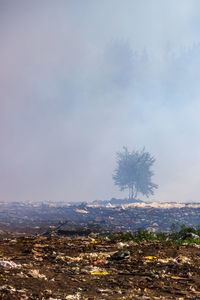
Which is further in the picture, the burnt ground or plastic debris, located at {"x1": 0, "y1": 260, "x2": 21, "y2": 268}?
plastic debris, located at {"x1": 0, "y1": 260, "x2": 21, "y2": 268}

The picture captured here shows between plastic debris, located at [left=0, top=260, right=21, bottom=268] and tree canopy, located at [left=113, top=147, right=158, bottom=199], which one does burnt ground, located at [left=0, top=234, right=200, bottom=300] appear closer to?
plastic debris, located at [left=0, top=260, right=21, bottom=268]

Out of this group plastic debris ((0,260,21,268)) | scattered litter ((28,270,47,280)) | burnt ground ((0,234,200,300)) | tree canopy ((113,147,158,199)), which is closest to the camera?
burnt ground ((0,234,200,300))

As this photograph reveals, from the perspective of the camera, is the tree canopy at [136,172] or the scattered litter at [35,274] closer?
the scattered litter at [35,274]

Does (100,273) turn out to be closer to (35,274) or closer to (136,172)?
(35,274)

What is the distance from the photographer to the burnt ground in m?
3.58

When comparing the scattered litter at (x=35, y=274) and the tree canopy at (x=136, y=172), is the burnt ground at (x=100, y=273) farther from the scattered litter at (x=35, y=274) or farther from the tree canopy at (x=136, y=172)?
the tree canopy at (x=136, y=172)

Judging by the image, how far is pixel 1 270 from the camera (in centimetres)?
429

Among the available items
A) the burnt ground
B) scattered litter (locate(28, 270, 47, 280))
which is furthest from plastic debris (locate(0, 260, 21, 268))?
scattered litter (locate(28, 270, 47, 280))

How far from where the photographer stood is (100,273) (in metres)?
4.79

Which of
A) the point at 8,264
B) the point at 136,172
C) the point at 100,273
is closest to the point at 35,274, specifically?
the point at 8,264

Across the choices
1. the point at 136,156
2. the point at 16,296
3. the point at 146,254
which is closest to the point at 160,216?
the point at 146,254

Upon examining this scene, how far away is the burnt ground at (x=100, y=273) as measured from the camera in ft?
11.7

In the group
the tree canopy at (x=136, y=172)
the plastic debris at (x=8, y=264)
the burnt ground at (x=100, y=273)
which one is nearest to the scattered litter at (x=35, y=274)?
the burnt ground at (x=100, y=273)

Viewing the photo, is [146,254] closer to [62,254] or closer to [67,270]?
[62,254]
